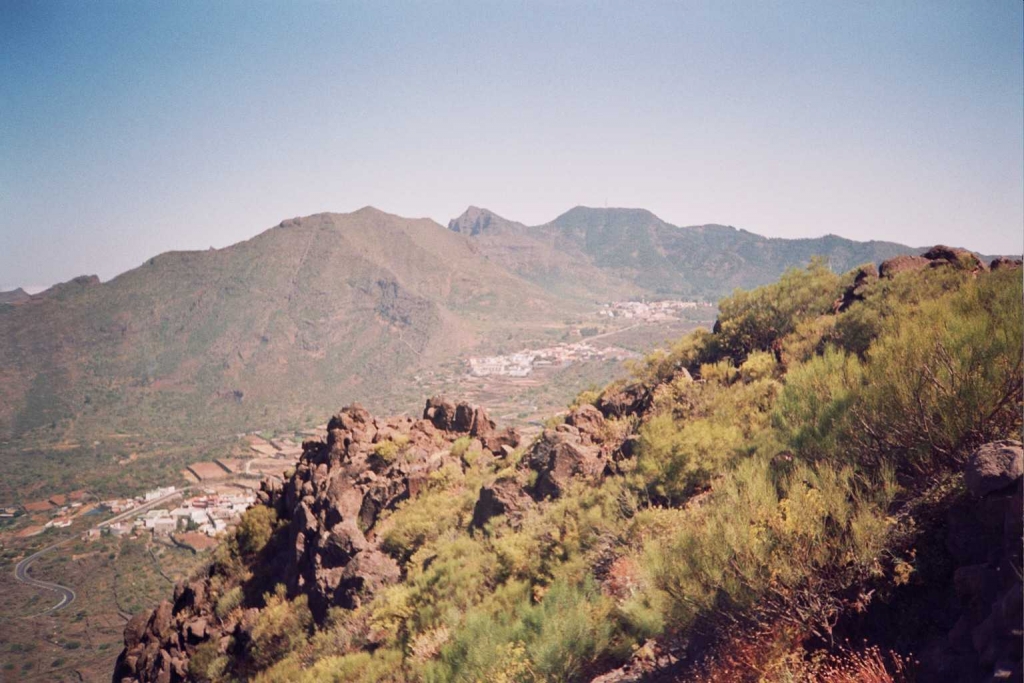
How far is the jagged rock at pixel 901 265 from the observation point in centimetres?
1306

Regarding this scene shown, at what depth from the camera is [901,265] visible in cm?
1354

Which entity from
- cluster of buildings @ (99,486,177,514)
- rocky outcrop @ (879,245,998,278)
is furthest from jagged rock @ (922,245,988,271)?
cluster of buildings @ (99,486,177,514)

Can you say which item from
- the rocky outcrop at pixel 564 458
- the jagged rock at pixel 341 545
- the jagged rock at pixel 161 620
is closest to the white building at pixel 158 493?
the jagged rock at pixel 161 620

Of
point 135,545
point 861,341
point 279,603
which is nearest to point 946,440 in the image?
point 861,341

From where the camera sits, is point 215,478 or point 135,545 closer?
point 135,545

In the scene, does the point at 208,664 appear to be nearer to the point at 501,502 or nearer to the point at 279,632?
the point at 279,632

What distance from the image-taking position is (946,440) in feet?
16.9

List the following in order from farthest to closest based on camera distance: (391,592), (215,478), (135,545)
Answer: (215,478)
(135,545)
(391,592)

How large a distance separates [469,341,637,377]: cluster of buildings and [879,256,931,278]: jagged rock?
142 m

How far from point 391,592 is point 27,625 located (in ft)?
201

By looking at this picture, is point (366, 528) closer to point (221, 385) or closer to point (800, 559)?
point (800, 559)

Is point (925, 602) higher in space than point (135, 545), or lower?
higher

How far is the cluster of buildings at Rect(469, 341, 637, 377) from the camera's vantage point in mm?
162500

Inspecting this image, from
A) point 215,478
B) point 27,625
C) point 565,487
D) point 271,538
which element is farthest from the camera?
point 215,478
